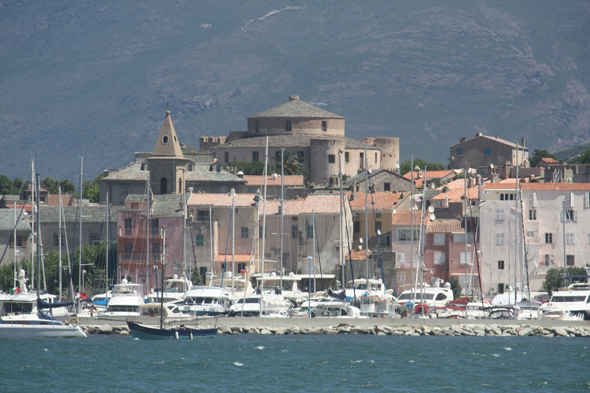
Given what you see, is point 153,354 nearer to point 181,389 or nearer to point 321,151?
point 181,389

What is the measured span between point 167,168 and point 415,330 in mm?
34066

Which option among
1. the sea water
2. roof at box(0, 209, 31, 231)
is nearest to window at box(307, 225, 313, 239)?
the sea water

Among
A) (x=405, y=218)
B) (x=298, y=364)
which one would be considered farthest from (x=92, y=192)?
(x=298, y=364)

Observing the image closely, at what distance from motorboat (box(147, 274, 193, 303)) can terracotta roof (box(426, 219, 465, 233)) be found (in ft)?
54.1

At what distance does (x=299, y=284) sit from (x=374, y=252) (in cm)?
538

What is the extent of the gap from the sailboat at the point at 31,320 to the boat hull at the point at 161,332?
2.83 metres

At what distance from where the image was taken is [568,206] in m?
71.6

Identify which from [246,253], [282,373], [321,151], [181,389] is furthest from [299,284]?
[321,151]

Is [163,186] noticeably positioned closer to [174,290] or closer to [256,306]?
[174,290]

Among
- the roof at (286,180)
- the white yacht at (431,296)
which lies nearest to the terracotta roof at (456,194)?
the white yacht at (431,296)

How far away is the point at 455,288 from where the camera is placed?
226ft

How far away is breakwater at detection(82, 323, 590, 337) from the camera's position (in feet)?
185

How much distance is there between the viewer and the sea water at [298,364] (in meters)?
43.4

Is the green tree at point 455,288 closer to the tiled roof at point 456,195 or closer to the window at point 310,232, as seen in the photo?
the tiled roof at point 456,195
